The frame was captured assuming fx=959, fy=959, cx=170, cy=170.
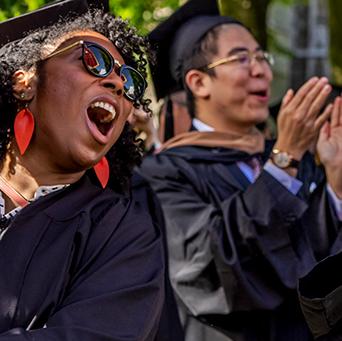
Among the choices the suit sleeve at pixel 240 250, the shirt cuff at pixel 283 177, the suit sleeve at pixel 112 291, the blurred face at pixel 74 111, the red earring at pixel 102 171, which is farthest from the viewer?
the shirt cuff at pixel 283 177

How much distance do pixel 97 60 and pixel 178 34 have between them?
78.2 inches

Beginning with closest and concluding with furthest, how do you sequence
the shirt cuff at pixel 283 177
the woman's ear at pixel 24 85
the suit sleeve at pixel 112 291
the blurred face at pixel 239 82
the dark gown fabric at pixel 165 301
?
the suit sleeve at pixel 112 291, the woman's ear at pixel 24 85, the dark gown fabric at pixel 165 301, the shirt cuff at pixel 283 177, the blurred face at pixel 239 82

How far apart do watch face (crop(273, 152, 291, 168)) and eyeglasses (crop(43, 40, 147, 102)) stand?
116cm

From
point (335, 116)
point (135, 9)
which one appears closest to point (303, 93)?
point (335, 116)

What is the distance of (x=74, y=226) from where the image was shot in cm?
301

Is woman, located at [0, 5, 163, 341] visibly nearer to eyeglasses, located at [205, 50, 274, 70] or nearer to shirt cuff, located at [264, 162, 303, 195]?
shirt cuff, located at [264, 162, 303, 195]

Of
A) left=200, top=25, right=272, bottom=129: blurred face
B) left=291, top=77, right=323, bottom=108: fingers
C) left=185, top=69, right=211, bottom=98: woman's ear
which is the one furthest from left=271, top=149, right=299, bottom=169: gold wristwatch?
left=185, top=69, right=211, bottom=98: woman's ear

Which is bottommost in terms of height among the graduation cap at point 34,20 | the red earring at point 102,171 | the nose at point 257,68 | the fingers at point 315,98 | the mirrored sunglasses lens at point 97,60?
the fingers at point 315,98

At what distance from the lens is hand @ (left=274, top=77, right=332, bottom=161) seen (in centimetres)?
430

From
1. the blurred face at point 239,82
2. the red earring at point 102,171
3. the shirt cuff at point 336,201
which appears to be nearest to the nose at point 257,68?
the blurred face at point 239,82

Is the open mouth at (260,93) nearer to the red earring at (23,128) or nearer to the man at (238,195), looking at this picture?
the man at (238,195)

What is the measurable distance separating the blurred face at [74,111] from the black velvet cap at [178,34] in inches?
72.6

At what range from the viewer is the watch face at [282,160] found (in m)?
4.28

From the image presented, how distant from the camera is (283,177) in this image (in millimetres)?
4250
